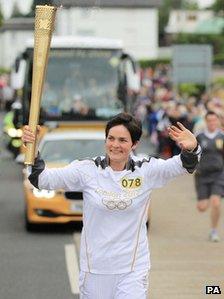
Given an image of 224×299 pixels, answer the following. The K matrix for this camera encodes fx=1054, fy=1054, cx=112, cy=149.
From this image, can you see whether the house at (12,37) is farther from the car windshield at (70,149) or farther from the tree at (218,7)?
the car windshield at (70,149)

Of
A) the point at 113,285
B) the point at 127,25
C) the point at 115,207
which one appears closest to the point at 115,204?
the point at 115,207

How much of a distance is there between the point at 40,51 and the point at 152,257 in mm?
6319

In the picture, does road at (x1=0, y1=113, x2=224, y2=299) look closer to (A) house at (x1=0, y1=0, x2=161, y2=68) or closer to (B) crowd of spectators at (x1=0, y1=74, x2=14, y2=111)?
(B) crowd of spectators at (x1=0, y1=74, x2=14, y2=111)

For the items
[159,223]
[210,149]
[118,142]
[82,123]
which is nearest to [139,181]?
[118,142]

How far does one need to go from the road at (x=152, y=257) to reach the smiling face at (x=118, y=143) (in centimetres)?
352

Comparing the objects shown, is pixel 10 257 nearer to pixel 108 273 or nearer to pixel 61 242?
pixel 61 242

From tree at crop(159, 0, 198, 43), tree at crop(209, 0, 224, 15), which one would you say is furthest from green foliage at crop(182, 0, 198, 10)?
tree at crop(209, 0, 224, 15)

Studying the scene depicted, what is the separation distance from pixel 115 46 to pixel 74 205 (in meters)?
8.89

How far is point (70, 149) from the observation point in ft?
49.3

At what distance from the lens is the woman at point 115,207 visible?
5922mm

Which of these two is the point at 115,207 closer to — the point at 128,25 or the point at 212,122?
the point at 212,122

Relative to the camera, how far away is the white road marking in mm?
9852

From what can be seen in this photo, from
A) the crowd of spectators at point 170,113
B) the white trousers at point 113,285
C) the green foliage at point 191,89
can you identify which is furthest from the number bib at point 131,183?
the green foliage at point 191,89

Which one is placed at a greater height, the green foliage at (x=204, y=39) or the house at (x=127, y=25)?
the house at (x=127, y=25)
